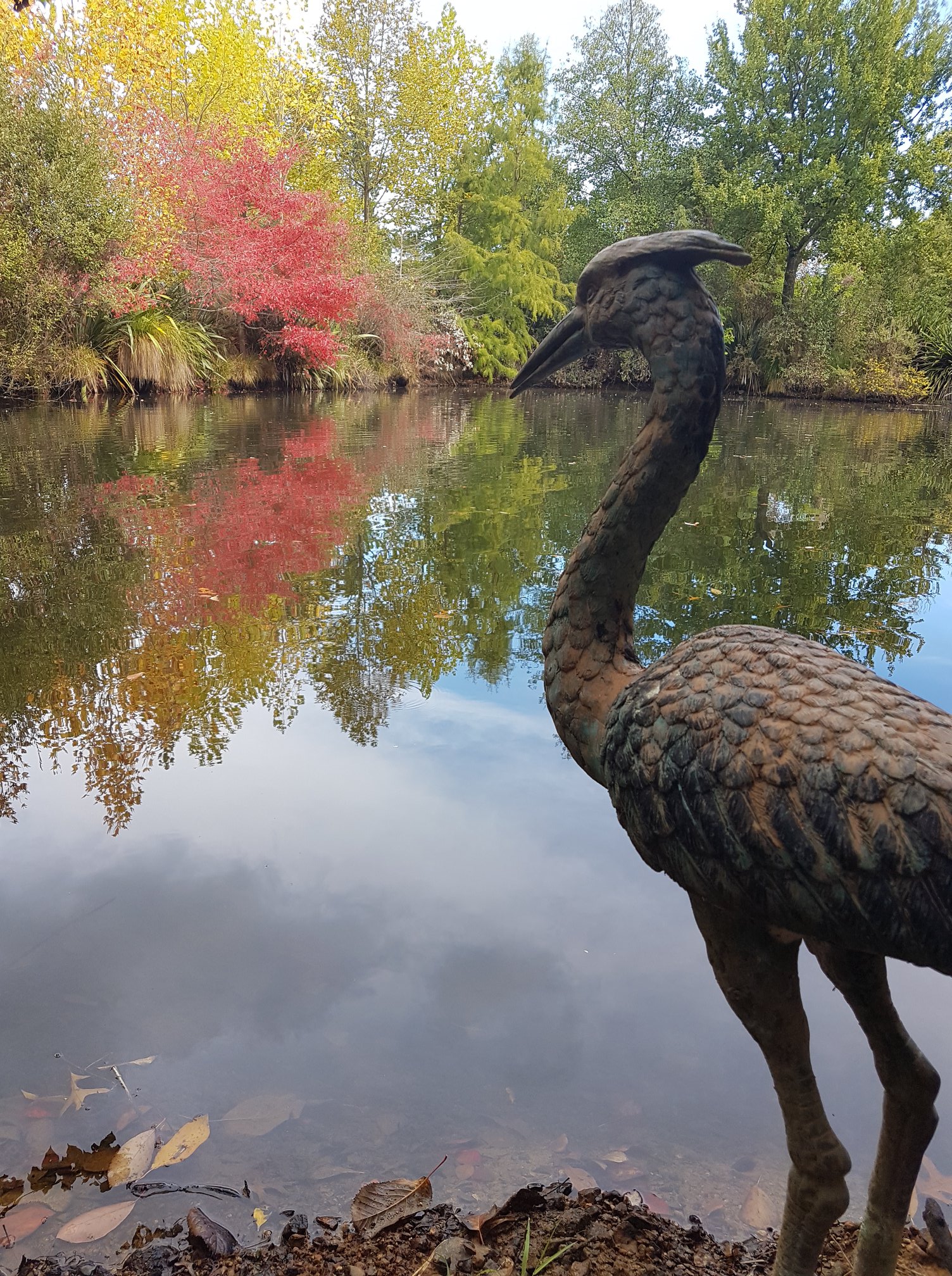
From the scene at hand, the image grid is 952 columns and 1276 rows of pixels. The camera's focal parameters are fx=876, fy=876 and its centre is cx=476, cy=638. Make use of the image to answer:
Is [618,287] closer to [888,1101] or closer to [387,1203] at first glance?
[888,1101]

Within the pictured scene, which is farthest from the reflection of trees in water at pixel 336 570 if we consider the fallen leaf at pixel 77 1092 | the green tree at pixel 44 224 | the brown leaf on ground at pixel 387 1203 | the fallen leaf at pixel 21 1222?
the green tree at pixel 44 224

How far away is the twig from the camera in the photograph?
5.84 feet

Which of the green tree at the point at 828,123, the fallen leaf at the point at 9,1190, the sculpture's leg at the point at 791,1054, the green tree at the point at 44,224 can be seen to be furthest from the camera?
the green tree at the point at 828,123

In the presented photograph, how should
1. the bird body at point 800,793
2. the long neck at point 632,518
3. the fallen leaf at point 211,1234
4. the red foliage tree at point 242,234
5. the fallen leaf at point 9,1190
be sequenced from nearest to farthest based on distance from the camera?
the bird body at point 800,793 < the fallen leaf at point 211,1234 < the fallen leaf at point 9,1190 < the long neck at point 632,518 < the red foliage tree at point 242,234

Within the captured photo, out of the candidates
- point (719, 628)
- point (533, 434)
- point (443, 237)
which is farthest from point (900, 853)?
point (443, 237)

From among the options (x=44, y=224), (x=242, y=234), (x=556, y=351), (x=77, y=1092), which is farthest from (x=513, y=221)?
(x=77, y=1092)

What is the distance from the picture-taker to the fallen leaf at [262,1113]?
209cm

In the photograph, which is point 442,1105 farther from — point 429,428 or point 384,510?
point 429,428

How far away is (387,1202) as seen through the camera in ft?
6.22

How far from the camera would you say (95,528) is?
7.28 meters

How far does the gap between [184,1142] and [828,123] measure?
30.0m

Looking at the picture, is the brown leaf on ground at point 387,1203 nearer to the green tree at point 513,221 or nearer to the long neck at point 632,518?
the long neck at point 632,518

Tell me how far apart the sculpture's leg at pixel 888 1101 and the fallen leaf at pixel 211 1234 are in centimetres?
127

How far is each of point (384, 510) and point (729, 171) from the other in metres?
23.8
